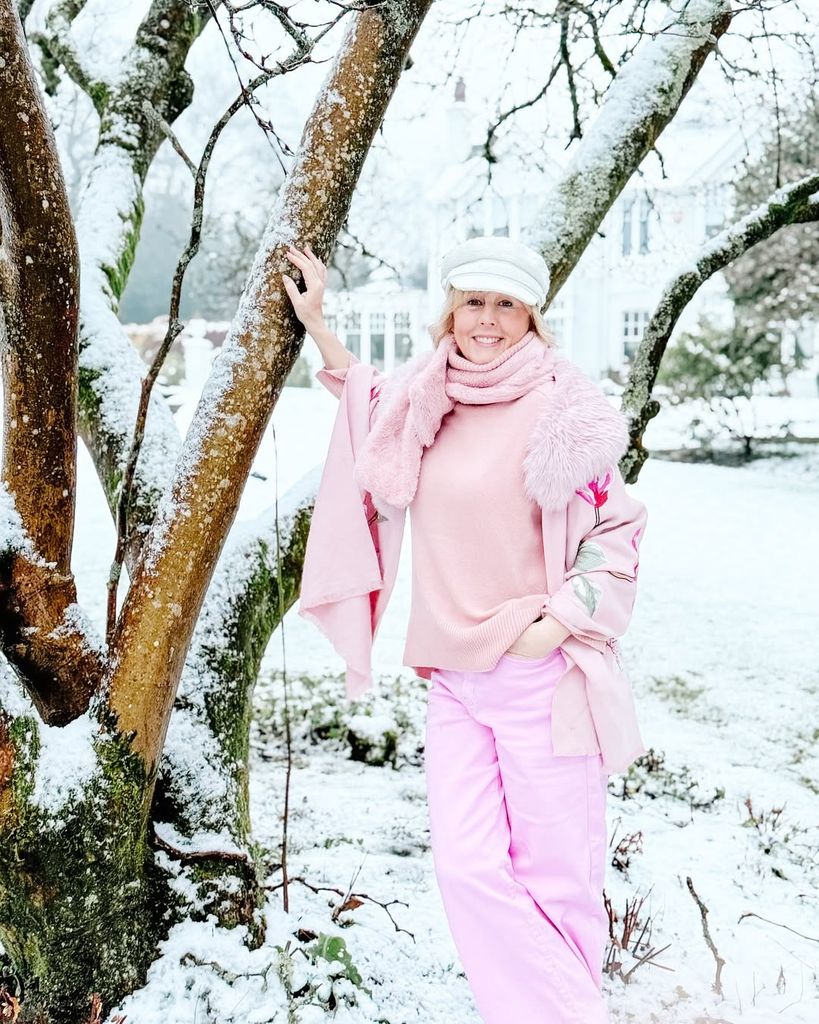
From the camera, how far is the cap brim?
214 cm

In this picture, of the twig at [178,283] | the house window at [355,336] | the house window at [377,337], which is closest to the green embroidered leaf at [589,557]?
the twig at [178,283]

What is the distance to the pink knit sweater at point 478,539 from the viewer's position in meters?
2.15

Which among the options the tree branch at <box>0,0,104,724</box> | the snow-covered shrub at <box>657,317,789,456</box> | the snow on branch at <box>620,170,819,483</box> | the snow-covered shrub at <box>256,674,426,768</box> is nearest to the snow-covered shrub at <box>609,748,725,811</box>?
the snow-covered shrub at <box>256,674,426,768</box>

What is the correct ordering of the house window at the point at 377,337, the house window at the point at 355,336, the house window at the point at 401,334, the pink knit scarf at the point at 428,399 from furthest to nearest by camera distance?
the house window at the point at 377,337
the house window at the point at 401,334
the house window at the point at 355,336
the pink knit scarf at the point at 428,399

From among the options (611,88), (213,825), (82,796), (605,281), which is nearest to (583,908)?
(213,825)

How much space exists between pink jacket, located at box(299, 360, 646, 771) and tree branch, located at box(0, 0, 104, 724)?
0.61m

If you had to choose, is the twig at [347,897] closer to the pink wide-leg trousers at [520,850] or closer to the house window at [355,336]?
the pink wide-leg trousers at [520,850]

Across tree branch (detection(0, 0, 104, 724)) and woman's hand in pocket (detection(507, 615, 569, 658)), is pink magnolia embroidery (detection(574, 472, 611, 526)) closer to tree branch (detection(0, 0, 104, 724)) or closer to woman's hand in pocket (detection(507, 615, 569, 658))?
woman's hand in pocket (detection(507, 615, 569, 658))

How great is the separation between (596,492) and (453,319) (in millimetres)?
567

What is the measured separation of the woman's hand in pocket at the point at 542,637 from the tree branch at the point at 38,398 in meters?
0.99

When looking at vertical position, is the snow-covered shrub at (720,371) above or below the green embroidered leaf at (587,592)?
above

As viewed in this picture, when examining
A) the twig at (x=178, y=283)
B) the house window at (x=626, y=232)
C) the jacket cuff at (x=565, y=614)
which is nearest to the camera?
the twig at (x=178, y=283)

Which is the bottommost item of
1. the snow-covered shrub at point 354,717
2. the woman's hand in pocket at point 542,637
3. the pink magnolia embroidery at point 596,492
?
the snow-covered shrub at point 354,717

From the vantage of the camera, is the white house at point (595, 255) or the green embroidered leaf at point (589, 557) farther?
the white house at point (595, 255)
